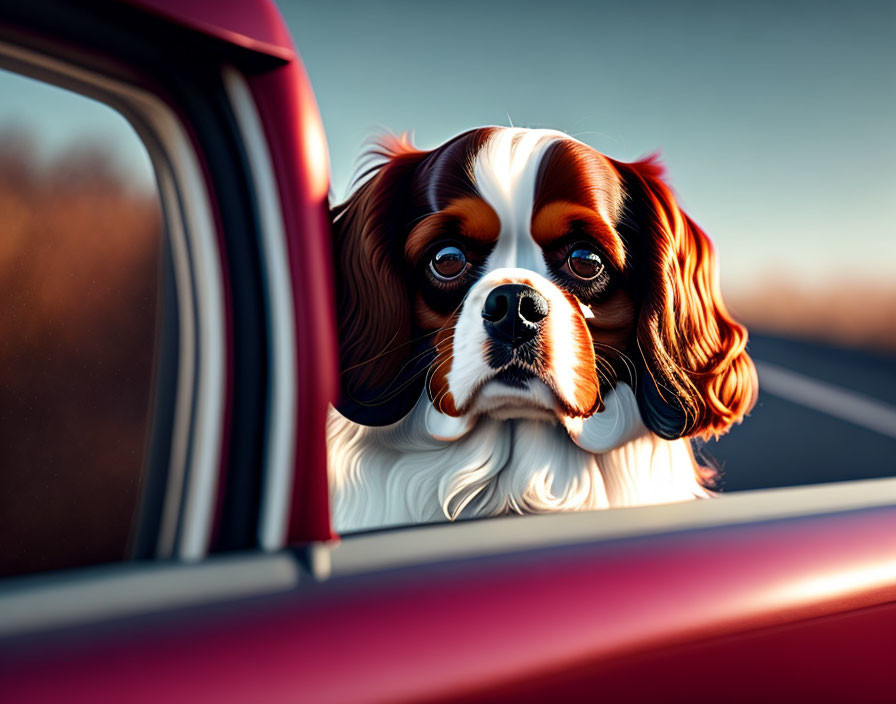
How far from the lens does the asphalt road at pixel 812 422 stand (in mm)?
1879

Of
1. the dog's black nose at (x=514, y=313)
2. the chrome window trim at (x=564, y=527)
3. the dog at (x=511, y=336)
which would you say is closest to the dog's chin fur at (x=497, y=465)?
the dog at (x=511, y=336)

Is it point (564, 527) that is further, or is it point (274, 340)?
point (564, 527)

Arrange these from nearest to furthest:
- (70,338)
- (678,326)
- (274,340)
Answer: (274,340)
(70,338)
(678,326)

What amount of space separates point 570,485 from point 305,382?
98 cm

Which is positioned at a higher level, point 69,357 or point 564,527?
point 69,357

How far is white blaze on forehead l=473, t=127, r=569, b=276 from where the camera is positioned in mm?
1749

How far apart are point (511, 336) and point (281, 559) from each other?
2.84 feet

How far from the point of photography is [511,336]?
65.8 inches

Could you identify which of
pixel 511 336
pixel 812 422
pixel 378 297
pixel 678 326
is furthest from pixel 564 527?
pixel 812 422

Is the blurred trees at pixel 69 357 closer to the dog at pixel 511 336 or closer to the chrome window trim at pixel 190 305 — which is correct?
the chrome window trim at pixel 190 305

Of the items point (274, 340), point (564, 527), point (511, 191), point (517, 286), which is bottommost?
point (564, 527)

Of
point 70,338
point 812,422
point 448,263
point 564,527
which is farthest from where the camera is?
point 812,422

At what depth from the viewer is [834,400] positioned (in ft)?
7.39

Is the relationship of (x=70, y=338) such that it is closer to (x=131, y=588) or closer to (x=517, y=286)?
(x=131, y=588)
